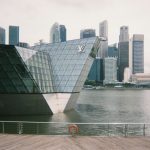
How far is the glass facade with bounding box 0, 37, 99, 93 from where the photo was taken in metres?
46.6

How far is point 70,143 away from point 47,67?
37.0m

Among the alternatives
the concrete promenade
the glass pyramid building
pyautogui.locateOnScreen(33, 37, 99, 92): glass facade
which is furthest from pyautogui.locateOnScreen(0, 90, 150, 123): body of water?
the concrete promenade

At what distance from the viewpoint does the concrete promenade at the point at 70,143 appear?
60.3 ft

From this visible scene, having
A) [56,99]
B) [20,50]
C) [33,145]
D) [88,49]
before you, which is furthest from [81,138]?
[88,49]

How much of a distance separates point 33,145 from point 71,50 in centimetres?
4104

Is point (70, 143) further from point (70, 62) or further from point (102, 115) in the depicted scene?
point (70, 62)

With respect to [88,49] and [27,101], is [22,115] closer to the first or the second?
[27,101]

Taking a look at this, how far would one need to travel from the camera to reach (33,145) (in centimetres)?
1897

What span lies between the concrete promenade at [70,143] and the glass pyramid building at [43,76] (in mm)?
25632

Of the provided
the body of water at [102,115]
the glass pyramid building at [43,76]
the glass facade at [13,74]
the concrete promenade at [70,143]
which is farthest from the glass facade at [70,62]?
the concrete promenade at [70,143]

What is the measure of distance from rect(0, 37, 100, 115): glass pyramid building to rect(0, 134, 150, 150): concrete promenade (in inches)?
1009

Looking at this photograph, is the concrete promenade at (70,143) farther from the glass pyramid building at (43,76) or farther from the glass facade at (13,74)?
the glass pyramid building at (43,76)

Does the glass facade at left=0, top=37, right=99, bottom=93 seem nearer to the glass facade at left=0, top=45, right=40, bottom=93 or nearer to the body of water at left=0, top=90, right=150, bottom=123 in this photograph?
the glass facade at left=0, top=45, right=40, bottom=93

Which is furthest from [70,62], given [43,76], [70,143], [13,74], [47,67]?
[70,143]
